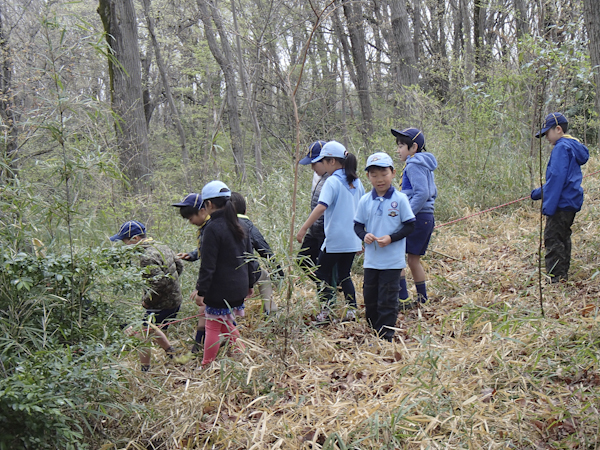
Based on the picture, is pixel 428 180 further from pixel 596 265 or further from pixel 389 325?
pixel 596 265

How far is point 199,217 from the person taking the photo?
14.5 feet

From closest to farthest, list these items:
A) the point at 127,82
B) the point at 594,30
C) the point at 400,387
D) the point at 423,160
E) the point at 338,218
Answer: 1. the point at 400,387
2. the point at 594,30
3. the point at 338,218
4. the point at 423,160
5. the point at 127,82

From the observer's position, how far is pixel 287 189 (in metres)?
6.96

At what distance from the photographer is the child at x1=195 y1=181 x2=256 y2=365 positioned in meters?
3.83

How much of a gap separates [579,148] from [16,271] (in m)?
4.82

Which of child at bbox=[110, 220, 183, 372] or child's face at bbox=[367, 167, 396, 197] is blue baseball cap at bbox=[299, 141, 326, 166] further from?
child at bbox=[110, 220, 183, 372]

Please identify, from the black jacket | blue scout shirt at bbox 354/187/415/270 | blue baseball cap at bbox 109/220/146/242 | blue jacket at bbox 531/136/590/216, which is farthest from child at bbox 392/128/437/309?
blue baseball cap at bbox 109/220/146/242

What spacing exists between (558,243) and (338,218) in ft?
7.42

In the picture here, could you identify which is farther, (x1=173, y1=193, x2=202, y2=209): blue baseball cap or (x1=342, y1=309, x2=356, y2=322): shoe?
(x1=342, y1=309, x2=356, y2=322): shoe

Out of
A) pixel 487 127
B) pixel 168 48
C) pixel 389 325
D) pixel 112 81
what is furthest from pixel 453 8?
pixel 389 325

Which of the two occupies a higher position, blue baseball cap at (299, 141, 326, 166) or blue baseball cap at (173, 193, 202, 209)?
blue baseball cap at (299, 141, 326, 166)

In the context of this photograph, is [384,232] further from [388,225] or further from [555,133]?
[555,133]

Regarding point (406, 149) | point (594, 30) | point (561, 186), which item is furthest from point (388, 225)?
point (594, 30)

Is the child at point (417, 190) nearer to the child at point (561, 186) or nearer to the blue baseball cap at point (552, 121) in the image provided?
the child at point (561, 186)
